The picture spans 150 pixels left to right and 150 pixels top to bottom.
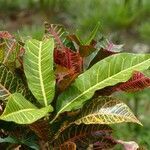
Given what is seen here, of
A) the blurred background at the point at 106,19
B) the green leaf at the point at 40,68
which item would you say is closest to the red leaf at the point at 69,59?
the green leaf at the point at 40,68

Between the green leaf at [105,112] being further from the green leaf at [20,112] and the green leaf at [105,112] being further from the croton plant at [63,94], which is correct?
the green leaf at [20,112]

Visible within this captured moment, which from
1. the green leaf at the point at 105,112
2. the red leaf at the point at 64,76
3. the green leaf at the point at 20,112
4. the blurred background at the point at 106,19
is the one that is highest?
the red leaf at the point at 64,76

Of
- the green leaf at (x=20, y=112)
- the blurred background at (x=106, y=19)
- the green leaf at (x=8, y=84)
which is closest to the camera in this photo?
the green leaf at (x=20, y=112)

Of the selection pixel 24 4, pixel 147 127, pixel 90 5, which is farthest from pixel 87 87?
pixel 24 4

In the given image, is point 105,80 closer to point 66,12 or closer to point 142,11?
point 142,11

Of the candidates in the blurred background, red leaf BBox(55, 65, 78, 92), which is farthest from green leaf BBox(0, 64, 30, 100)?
the blurred background

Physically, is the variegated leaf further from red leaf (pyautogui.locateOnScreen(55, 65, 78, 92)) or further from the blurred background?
the blurred background

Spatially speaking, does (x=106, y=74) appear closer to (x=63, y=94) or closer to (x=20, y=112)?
(x=63, y=94)
